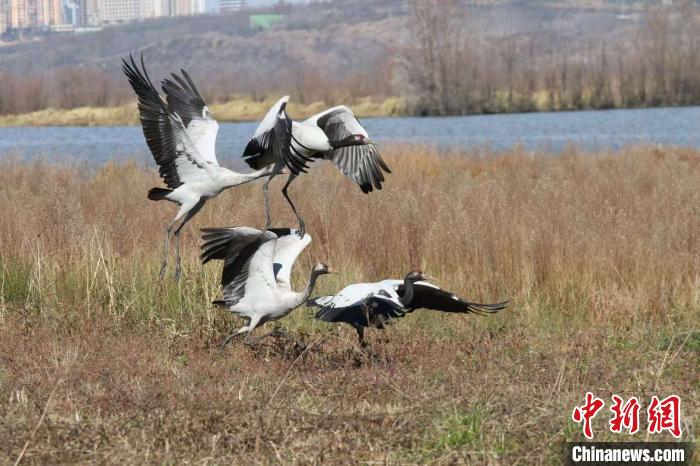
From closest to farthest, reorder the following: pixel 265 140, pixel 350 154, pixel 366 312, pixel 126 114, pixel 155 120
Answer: pixel 366 312 < pixel 265 140 < pixel 155 120 < pixel 350 154 < pixel 126 114

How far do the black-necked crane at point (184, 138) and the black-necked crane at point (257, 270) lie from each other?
30.0 inches

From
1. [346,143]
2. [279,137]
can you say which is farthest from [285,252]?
[346,143]

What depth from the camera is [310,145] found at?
7.80m

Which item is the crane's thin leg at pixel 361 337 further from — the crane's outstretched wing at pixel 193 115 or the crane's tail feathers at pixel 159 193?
the crane's tail feathers at pixel 159 193

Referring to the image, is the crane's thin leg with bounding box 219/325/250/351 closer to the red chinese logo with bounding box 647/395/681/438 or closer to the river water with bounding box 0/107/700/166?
the red chinese logo with bounding box 647/395/681/438

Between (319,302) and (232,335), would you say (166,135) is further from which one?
(319,302)

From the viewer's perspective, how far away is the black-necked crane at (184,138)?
772cm

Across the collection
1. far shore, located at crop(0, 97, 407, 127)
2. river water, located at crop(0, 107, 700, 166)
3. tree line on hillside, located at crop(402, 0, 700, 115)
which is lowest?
far shore, located at crop(0, 97, 407, 127)

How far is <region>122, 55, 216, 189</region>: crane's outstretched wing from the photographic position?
7684 millimetres

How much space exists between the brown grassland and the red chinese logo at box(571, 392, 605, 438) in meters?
0.05

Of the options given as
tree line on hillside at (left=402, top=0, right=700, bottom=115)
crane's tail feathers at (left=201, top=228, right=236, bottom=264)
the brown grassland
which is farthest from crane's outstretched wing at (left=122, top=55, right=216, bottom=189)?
tree line on hillside at (left=402, top=0, right=700, bottom=115)

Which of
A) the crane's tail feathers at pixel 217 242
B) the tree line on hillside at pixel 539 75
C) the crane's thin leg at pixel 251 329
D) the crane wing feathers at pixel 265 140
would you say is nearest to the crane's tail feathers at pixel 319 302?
the crane's thin leg at pixel 251 329

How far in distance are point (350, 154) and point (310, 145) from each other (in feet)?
2.03

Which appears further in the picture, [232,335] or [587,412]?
[232,335]
